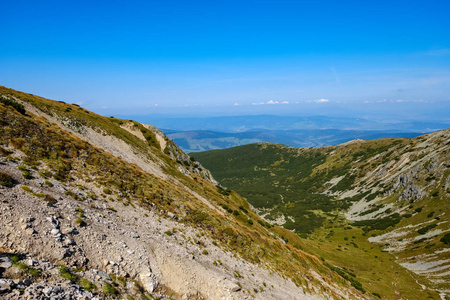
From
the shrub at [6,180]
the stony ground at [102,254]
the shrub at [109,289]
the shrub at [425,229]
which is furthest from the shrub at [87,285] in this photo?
the shrub at [425,229]

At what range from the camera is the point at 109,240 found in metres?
17.4

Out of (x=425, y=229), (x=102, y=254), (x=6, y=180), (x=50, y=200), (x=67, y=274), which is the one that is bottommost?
(x=425, y=229)

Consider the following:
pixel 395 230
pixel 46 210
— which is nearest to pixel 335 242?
pixel 395 230

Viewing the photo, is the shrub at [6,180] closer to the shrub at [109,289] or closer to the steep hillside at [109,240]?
the steep hillside at [109,240]

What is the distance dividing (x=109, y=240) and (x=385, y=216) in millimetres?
132493

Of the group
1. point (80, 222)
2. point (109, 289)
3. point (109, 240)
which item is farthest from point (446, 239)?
point (80, 222)

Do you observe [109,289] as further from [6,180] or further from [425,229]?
[425,229]

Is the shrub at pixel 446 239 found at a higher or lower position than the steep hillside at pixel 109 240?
lower

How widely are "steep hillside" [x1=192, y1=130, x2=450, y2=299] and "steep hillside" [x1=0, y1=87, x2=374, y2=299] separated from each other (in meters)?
41.4

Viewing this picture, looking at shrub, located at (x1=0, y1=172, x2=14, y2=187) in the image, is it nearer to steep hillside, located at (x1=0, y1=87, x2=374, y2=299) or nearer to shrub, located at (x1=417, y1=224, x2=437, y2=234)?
steep hillside, located at (x1=0, y1=87, x2=374, y2=299)

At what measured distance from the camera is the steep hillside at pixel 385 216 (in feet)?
207

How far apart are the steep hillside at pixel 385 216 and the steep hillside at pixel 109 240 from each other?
41387mm

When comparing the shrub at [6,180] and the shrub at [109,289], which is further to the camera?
the shrub at [6,180]

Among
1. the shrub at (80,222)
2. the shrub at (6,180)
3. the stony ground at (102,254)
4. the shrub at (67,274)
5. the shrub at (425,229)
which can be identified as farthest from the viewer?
the shrub at (425,229)
